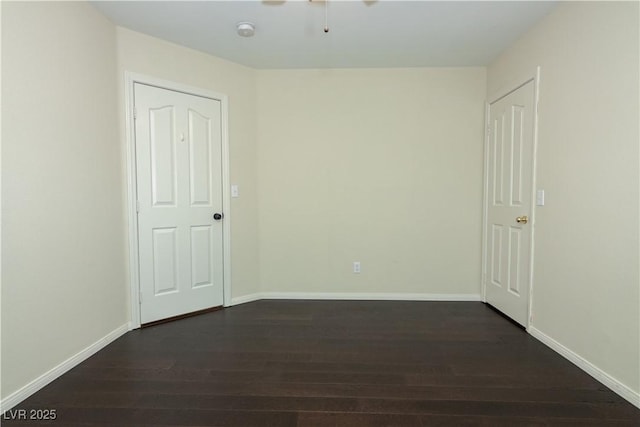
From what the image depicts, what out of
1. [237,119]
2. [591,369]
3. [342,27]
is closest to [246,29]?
[342,27]

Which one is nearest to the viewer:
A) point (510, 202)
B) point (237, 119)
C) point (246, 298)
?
point (510, 202)

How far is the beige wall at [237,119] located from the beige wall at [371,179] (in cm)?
12

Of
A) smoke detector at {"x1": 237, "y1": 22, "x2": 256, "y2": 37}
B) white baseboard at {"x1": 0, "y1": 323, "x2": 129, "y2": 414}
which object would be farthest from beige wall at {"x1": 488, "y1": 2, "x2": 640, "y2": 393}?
white baseboard at {"x1": 0, "y1": 323, "x2": 129, "y2": 414}

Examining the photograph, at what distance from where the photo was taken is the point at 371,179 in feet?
11.2

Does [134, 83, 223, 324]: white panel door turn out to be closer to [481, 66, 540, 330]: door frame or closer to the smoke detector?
the smoke detector

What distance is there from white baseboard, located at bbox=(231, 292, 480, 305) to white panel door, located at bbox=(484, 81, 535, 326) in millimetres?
332

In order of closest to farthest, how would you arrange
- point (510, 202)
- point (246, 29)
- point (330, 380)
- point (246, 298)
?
point (330, 380), point (246, 29), point (510, 202), point (246, 298)

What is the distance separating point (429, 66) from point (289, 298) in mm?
2823

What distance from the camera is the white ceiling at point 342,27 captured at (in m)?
2.25

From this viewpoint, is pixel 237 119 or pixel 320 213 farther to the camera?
pixel 320 213

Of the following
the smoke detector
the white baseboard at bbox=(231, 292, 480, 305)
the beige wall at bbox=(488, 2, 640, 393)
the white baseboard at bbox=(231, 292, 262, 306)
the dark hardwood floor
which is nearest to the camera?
the dark hardwood floor

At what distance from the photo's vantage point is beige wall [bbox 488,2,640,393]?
68.3 inches

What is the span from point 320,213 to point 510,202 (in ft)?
5.86

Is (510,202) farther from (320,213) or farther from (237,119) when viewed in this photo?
(237,119)
